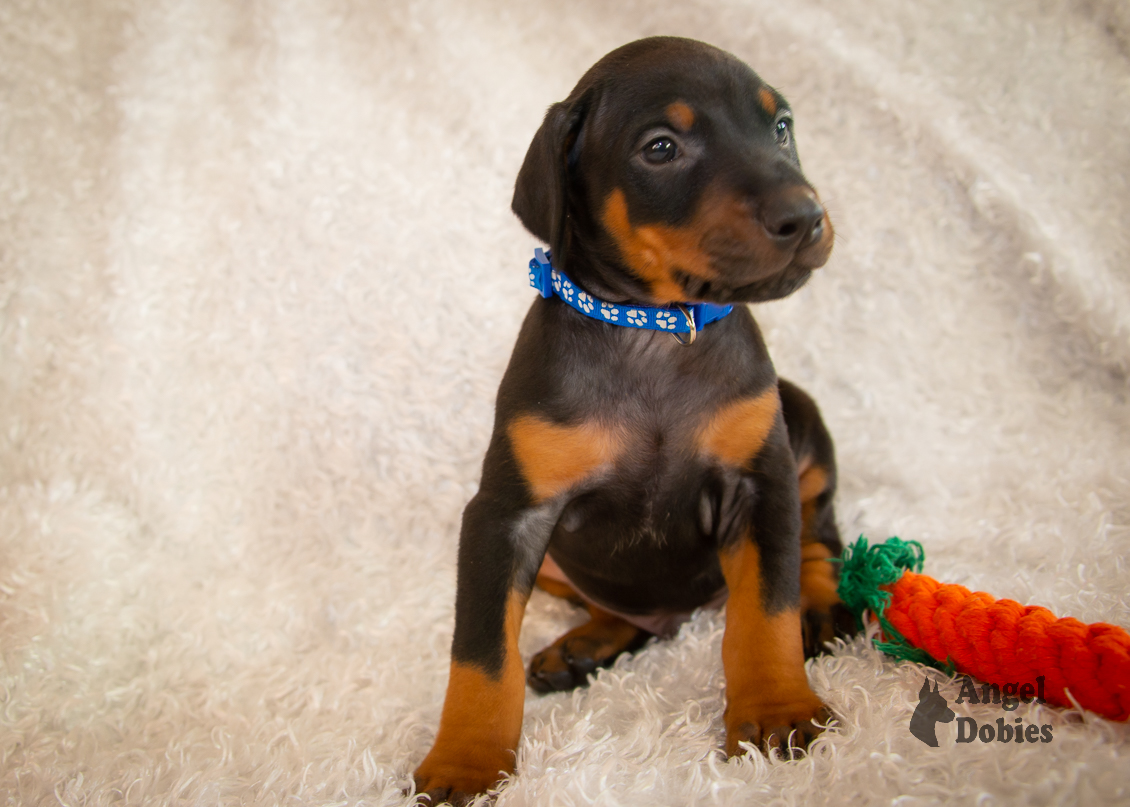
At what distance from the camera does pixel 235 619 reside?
152 inches

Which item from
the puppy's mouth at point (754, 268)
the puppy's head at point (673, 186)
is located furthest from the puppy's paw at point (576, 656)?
the puppy's mouth at point (754, 268)

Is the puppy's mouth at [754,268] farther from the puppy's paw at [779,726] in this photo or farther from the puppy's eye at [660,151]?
the puppy's paw at [779,726]

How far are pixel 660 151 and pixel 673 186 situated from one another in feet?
0.40

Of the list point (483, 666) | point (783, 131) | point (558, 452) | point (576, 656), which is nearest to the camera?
point (483, 666)

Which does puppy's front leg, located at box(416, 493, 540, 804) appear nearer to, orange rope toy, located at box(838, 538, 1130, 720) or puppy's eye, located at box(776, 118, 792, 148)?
orange rope toy, located at box(838, 538, 1130, 720)

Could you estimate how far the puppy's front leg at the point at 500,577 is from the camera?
97.4 inches

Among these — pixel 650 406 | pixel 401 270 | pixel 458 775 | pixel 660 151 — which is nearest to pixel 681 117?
pixel 660 151

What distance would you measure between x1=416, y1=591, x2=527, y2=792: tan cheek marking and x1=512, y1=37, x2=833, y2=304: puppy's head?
1157mm

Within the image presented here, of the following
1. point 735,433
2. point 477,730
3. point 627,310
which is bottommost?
point 477,730

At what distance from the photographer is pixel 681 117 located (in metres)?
2.42

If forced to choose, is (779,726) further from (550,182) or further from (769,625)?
(550,182)

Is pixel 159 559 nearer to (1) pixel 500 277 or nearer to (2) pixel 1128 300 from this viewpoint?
(1) pixel 500 277

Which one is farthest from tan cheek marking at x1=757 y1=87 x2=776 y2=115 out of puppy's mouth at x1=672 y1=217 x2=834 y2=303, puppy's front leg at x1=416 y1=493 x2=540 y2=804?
puppy's front leg at x1=416 y1=493 x2=540 y2=804

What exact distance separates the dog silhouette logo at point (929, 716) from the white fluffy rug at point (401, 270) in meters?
1.56
